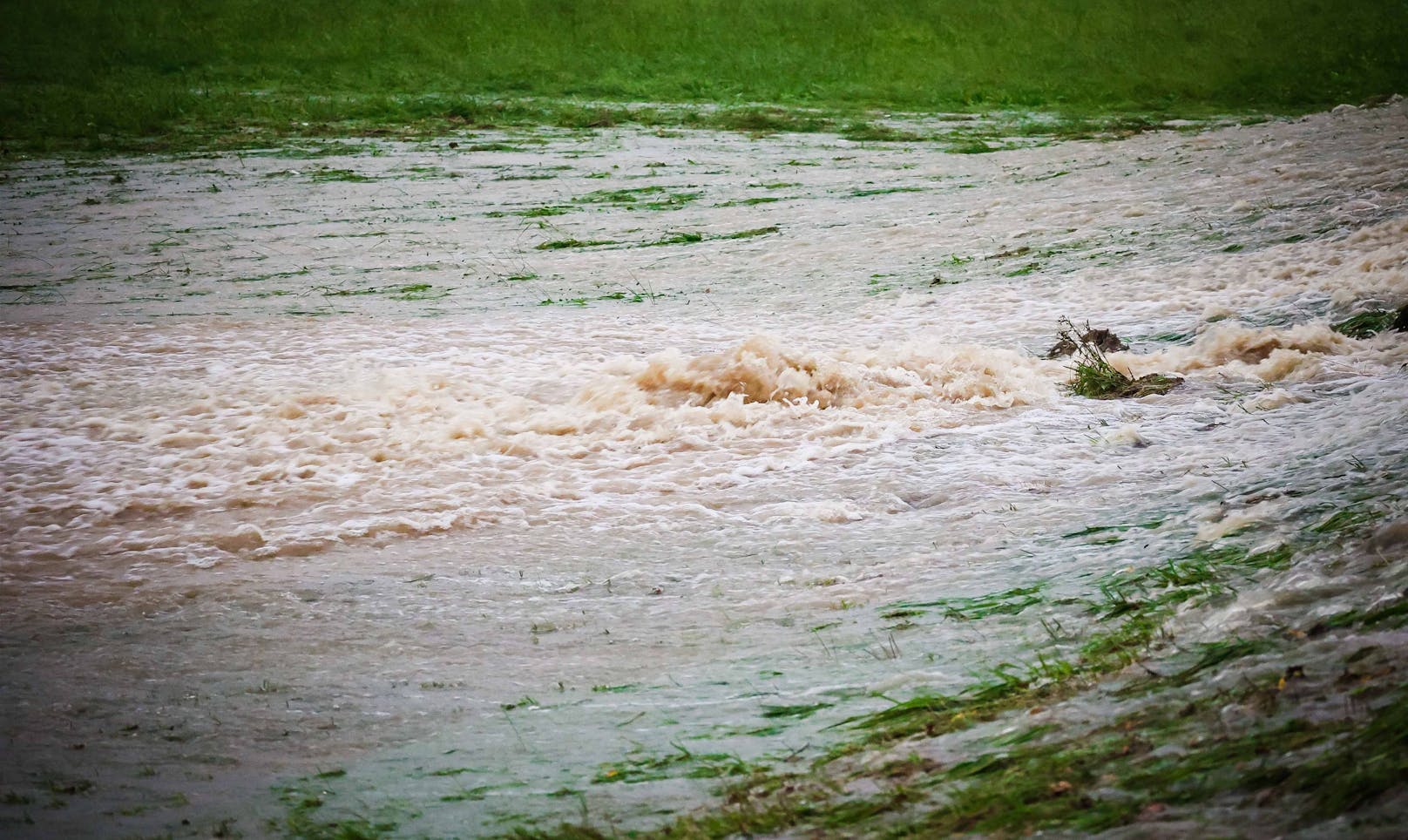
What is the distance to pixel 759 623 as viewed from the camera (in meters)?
A: 4.48

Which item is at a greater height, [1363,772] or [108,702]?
[1363,772]

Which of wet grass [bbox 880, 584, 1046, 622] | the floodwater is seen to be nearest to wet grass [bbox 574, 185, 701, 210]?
the floodwater

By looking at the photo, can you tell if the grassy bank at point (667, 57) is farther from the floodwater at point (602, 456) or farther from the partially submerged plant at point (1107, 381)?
the partially submerged plant at point (1107, 381)

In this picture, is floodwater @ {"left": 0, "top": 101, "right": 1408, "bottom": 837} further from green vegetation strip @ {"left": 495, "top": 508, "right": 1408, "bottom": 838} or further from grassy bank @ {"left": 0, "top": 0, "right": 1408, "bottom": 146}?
grassy bank @ {"left": 0, "top": 0, "right": 1408, "bottom": 146}

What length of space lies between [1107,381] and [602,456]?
2.69 meters

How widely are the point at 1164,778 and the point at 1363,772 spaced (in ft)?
1.20

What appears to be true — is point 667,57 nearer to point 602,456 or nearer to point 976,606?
point 602,456

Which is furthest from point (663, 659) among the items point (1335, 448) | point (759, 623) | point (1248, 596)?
point (1335, 448)

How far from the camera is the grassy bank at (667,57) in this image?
19.3 meters

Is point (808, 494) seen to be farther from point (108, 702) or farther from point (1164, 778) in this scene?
point (1164, 778)

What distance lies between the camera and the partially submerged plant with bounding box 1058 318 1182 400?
7004mm

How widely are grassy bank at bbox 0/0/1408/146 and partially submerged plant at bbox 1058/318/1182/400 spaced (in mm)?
12335

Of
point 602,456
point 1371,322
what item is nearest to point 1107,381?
point 1371,322

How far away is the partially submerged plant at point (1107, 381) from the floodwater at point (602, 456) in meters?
0.15
